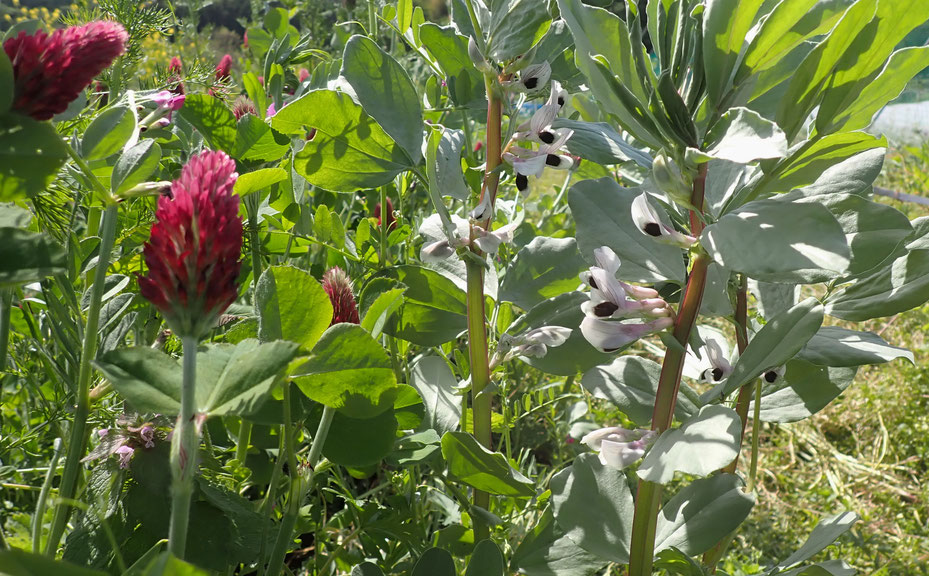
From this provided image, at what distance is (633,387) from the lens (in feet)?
2.17

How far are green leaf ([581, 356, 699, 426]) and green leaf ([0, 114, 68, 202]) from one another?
17.2 inches

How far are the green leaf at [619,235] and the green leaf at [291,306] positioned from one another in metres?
0.21

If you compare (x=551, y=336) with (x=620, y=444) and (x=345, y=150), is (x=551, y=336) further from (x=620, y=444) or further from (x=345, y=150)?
(x=345, y=150)

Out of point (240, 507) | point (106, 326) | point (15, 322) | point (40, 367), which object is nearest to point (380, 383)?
point (240, 507)

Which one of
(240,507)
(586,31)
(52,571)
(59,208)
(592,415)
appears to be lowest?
(592,415)

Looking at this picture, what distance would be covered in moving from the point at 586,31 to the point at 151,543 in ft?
1.78

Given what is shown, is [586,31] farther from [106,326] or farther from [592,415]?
[592,415]

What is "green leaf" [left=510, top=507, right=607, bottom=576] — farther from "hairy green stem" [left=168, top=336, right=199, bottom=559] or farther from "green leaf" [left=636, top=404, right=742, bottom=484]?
"hairy green stem" [left=168, top=336, right=199, bottom=559]

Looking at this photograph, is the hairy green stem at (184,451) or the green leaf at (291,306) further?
the green leaf at (291,306)

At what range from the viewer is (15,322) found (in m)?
0.81

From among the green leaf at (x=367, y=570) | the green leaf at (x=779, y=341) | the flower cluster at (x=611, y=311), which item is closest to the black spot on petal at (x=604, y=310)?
the flower cluster at (x=611, y=311)

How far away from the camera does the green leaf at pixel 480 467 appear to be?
0.63 metres

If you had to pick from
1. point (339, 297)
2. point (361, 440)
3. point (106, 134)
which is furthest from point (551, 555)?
point (106, 134)

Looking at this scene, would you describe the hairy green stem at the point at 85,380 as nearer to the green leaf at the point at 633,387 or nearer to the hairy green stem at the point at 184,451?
the hairy green stem at the point at 184,451
